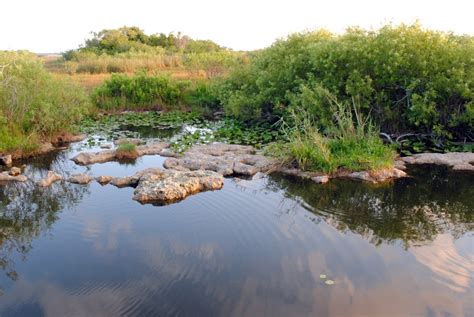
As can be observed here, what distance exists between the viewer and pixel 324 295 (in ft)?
16.8

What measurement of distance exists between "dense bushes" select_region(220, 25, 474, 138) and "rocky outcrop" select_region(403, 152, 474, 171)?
1122mm

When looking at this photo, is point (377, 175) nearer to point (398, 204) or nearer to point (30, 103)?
point (398, 204)

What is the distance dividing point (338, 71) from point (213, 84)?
7167 mm

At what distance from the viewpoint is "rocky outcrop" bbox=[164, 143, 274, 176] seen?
987 cm

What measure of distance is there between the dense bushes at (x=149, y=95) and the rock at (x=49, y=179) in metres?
9.42

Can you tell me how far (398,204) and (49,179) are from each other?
699 cm

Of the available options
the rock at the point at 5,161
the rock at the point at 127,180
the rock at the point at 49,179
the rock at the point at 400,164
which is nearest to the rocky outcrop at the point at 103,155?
the rock at the point at 49,179

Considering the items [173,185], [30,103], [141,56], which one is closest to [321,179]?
[173,185]

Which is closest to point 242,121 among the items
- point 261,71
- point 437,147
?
point 261,71

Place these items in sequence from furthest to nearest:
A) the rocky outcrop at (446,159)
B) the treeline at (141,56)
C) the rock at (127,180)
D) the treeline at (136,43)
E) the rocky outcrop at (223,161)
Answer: the treeline at (136,43) → the treeline at (141,56) → the rocky outcrop at (446,159) → the rocky outcrop at (223,161) → the rock at (127,180)

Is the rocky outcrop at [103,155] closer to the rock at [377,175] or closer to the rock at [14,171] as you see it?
the rock at [14,171]

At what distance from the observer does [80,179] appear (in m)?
9.24

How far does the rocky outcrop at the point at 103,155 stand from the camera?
425 inches

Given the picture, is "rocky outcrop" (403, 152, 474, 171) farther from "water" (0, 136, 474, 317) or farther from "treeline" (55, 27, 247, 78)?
"treeline" (55, 27, 247, 78)
